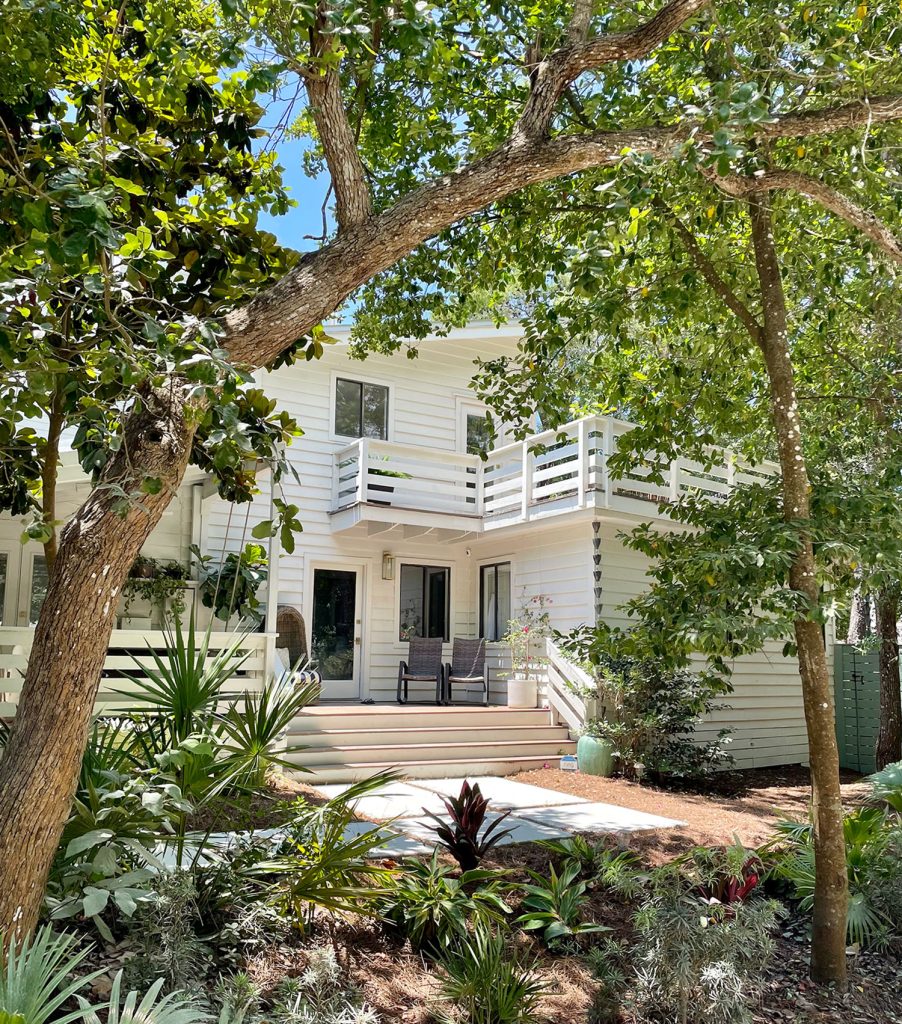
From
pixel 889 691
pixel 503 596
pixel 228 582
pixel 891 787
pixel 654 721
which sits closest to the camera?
pixel 891 787

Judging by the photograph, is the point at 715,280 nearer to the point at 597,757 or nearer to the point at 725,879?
the point at 725,879

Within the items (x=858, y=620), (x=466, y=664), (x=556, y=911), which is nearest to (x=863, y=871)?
(x=556, y=911)

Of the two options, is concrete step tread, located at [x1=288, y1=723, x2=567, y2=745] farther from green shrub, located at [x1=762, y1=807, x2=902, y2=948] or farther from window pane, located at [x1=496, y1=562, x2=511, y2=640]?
green shrub, located at [x1=762, y1=807, x2=902, y2=948]

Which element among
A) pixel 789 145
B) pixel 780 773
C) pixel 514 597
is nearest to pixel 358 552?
pixel 514 597

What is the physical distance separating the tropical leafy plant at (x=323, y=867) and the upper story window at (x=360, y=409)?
10.3 m

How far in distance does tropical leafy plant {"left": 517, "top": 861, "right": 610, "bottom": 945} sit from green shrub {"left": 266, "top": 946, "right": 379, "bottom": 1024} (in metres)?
1.20

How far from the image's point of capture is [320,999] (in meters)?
3.64

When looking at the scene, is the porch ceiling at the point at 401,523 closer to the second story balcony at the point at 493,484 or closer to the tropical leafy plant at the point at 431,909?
the second story balcony at the point at 493,484

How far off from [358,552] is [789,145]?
9.33 metres

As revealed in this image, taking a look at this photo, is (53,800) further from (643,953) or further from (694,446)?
(694,446)

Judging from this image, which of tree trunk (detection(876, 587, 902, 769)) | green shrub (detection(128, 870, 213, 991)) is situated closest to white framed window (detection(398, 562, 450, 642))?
tree trunk (detection(876, 587, 902, 769))

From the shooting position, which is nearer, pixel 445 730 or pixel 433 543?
pixel 445 730

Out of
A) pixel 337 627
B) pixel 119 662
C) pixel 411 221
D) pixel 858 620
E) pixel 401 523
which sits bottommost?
pixel 119 662

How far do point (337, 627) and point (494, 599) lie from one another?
279 cm
